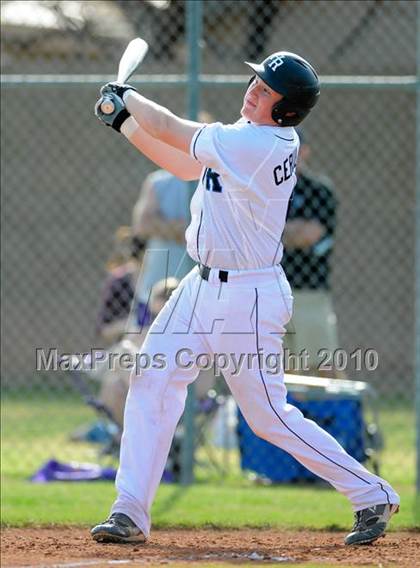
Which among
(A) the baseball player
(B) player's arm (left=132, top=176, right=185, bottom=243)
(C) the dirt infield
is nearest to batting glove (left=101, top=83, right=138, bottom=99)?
(A) the baseball player

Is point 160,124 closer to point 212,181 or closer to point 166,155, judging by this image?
point 212,181

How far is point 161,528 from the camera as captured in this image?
636cm

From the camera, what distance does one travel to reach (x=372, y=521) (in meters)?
5.40

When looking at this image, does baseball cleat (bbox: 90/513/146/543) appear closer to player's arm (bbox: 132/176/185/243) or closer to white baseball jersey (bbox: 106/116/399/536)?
white baseball jersey (bbox: 106/116/399/536)

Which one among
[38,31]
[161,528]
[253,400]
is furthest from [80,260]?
[253,400]

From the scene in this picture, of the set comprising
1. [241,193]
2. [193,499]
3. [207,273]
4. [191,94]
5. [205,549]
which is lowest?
[205,549]

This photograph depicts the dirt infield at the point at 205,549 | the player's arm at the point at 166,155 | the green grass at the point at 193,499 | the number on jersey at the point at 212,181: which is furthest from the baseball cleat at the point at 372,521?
the player's arm at the point at 166,155

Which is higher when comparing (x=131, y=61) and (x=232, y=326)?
(x=131, y=61)

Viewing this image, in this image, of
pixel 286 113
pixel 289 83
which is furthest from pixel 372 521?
pixel 289 83

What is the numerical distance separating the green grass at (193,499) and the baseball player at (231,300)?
47.2 inches

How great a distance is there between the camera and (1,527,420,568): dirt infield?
4.93m

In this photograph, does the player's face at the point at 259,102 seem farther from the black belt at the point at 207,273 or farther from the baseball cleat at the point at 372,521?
the baseball cleat at the point at 372,521

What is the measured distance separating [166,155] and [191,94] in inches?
88.3

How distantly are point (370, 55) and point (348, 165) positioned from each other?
1.51 metres
